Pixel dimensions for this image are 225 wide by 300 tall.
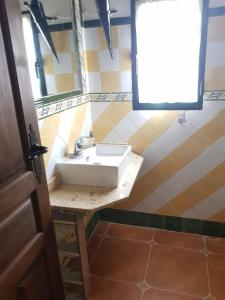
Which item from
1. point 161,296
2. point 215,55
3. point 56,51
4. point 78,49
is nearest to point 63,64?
point 56,51

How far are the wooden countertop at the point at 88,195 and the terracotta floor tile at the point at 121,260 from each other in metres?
0.76

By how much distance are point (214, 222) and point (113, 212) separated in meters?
0.94

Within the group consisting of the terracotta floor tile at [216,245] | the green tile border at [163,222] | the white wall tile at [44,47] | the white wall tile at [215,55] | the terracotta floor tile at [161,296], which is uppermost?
the white wall tile at [44,47]

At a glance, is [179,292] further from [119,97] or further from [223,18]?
[223,18]

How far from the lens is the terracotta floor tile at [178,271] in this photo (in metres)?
1.72

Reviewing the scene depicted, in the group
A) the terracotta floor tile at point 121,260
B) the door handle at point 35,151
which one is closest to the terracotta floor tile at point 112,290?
the terracotta floor tile at point 121,260

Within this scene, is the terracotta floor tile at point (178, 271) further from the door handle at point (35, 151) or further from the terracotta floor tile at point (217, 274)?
the door handle at point (35, 151)

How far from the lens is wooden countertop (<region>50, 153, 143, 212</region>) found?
54.2 inches

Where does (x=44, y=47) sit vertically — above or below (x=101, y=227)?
above

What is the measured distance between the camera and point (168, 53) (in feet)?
6.09

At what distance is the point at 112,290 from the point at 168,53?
1.80m

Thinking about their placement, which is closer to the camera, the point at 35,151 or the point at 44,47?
the point at 35,151

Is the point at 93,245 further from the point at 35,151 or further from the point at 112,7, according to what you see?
the point at 112,7

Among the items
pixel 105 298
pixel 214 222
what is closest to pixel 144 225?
pixel 214 222
